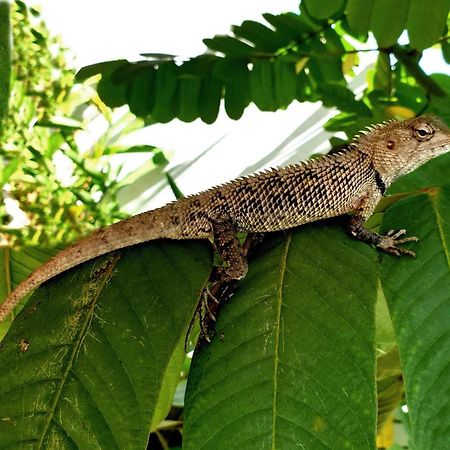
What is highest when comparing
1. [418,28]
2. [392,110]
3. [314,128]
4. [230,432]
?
[314,128]

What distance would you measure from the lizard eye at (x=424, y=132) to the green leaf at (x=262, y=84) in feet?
1.34

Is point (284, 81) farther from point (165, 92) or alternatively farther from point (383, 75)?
point (383, 75)

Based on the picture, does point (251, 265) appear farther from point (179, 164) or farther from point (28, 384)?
point (179, 164)

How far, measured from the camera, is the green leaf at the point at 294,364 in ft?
2.12

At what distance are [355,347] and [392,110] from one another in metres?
1.06

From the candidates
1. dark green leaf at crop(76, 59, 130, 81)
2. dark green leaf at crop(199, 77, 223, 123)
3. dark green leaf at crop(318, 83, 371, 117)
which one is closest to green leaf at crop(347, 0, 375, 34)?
dark green leaf at crop(318, 83, 371, 117)

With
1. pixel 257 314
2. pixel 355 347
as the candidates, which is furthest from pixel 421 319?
pixel 257 314

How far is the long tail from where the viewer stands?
36.5 inches

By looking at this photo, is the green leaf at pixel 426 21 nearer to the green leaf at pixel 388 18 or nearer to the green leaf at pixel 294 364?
the green leaf at pixel 388 18

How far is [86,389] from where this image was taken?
2.26 feet

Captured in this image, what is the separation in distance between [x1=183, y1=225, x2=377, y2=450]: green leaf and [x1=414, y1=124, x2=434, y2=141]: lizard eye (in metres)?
0.45

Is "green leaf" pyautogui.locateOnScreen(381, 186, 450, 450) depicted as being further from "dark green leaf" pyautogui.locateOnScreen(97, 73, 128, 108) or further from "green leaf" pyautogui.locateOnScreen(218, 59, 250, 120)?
"dark green leaf" pyautogui.locateOnScreen(97, 73, 128, 108)

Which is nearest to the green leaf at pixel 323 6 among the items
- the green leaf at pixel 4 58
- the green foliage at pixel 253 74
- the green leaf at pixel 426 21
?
the green leaf at pixel 426 21

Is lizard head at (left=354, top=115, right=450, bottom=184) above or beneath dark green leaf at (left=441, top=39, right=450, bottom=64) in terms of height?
beneath
